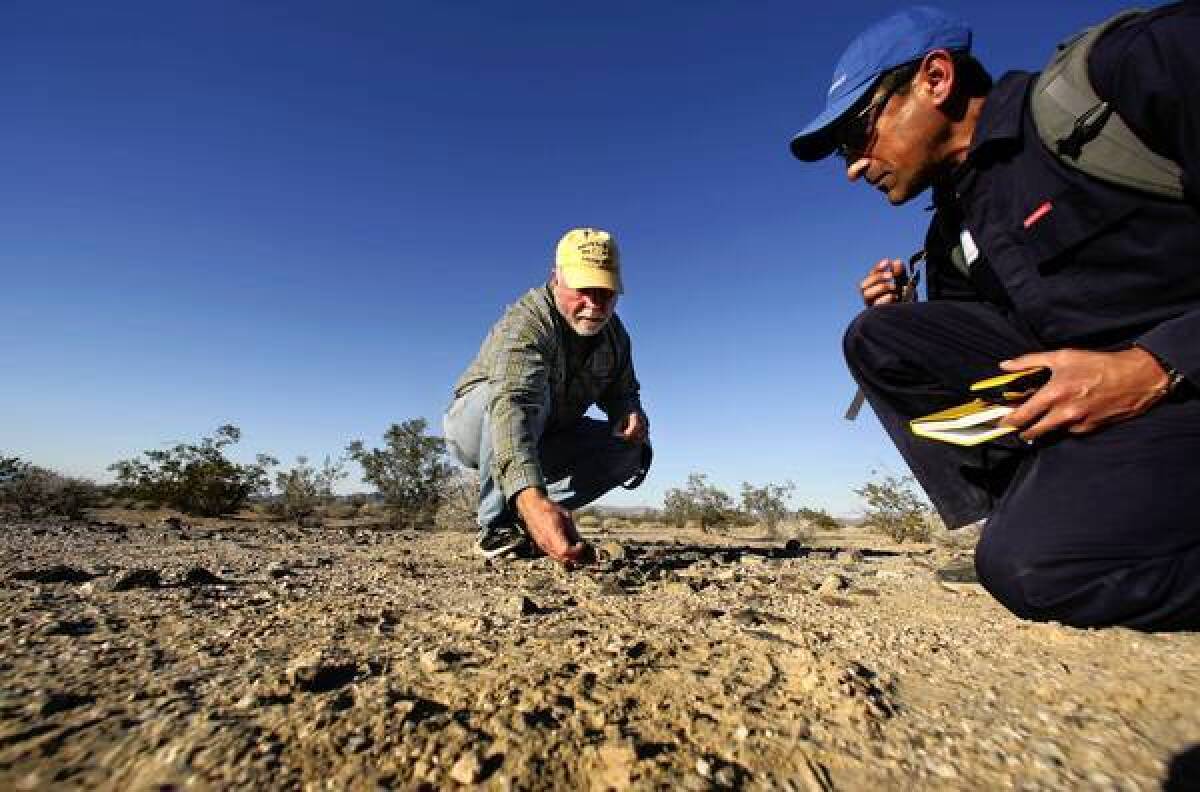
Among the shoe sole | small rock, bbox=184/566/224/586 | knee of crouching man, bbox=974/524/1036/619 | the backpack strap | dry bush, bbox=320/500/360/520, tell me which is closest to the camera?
the backpack strap

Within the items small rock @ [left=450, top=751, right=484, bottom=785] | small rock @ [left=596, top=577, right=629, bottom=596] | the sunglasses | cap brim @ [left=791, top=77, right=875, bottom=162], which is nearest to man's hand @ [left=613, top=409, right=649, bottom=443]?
small rock @ [left=596, top=577, right=629, bottom=596]

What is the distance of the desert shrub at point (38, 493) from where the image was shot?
21.0 ft

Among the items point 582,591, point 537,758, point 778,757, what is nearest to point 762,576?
point 582,591

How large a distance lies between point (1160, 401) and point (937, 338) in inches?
31.5

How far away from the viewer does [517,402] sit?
278cm

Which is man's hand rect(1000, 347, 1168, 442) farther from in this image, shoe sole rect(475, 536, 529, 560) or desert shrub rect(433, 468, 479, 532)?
desert shrub rect(433, 468, 479, 532)

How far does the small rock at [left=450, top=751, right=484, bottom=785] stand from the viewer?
32.9 inches

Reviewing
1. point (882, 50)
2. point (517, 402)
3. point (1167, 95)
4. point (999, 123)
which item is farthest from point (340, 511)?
point (1167, 95)

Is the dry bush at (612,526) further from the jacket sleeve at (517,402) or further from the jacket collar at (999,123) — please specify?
the jacket collar at (999,123)

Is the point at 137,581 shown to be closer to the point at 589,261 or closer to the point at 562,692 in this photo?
the point at 562,692

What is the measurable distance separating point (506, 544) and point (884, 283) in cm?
224

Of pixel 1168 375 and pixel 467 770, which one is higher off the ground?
pixel 1168 375

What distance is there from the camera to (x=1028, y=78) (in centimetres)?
183

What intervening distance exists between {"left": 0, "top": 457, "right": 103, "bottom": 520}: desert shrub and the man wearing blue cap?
Result: 797cm
